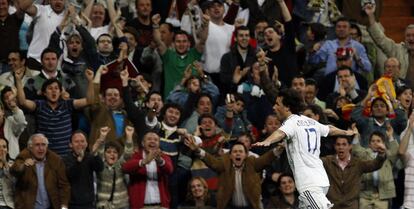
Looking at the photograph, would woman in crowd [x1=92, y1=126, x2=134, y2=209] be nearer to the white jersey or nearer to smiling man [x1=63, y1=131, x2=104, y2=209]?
smiling man [x1=63, y1=131, x2=104, y2=209]

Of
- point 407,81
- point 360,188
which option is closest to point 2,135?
point 360,188

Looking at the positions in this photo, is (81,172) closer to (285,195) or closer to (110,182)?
(110,182)

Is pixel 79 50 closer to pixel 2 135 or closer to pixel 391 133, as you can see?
pixel 2 135

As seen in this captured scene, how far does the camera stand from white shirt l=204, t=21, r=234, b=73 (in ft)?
78.7

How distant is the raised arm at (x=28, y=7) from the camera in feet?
76.4

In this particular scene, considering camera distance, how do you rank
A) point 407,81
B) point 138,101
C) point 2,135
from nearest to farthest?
point 2,135 < point 138,101 < point 407,81

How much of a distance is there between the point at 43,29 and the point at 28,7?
41 centimetres

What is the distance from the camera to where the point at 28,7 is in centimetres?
2330

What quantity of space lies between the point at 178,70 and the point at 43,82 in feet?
8.38

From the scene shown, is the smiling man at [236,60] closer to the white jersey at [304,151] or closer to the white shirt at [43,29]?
the white shirt at [43,29]

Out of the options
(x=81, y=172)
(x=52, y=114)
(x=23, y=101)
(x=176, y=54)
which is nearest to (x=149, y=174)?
(x=81, y=172)

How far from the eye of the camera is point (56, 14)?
2348cm

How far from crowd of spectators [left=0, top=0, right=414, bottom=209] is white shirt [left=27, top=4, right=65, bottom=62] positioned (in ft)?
0.05

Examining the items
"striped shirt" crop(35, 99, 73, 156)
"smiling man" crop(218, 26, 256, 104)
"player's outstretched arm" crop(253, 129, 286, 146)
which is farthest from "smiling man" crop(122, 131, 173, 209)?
"player's outstretched arm" crop(253, 129, 286, 146)
